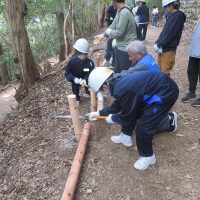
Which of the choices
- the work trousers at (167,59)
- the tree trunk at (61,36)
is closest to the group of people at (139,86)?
the work trousers at (167,59)

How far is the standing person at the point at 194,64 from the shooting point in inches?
212

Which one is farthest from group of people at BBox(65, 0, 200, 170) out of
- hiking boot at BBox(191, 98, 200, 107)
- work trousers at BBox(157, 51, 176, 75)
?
hiking boot at BBox(191, 98, 200, 107)

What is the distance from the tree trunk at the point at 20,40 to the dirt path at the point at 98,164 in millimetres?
2263

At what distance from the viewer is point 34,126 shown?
629 cm

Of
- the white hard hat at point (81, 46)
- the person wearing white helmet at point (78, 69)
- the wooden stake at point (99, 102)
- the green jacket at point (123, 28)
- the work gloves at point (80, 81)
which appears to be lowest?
the wooden stake at point (99, 102)

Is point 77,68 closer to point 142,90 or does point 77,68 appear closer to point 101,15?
point 142,90

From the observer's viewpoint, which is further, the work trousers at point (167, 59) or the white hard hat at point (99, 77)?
the work trousers at point (167, 59)

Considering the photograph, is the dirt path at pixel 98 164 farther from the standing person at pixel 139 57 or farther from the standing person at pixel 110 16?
the standing person at pixel 110 16

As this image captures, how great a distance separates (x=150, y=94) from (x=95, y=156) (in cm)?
155

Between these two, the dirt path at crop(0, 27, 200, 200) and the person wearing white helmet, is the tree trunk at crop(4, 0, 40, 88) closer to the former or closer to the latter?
the dirt path at crop(0, 27, 200, 200)

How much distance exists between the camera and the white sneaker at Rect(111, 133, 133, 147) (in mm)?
4645

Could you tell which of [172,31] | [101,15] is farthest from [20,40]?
[101,15]

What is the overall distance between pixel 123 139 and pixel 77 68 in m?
2.01

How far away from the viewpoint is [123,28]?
17.3 feet
